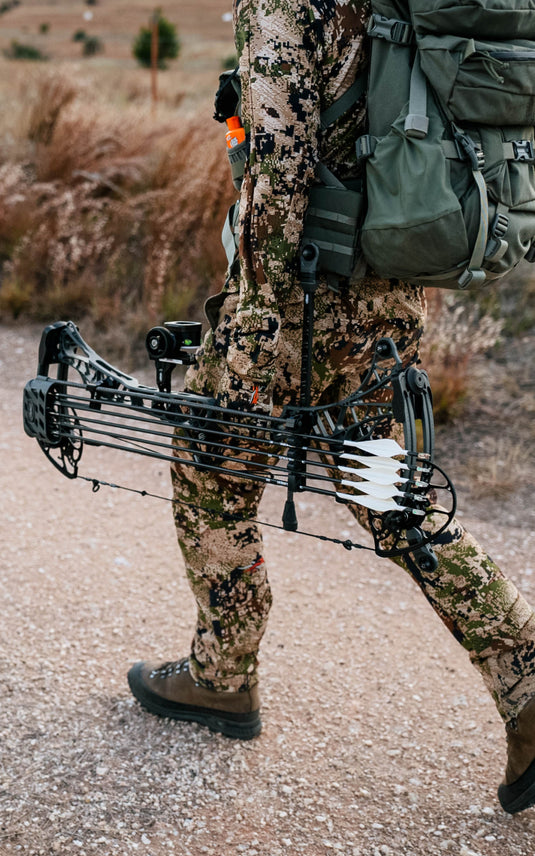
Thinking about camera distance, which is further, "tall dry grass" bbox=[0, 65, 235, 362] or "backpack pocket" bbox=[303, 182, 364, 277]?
"tall dry grass" bbox=[0, 65, 235, 362]

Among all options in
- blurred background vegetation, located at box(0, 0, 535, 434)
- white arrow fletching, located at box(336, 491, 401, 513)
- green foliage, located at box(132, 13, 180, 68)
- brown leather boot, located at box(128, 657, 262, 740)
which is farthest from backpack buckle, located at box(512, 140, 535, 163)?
green foliage, located at box(132, 13, 180, 68)

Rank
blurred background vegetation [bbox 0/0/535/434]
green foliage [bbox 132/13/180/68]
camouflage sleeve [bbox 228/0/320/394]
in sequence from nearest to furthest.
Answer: camouflage sleeve [bbox 228/0/320/394]
blurred background vegetation [bbox 0/0/535/434]
green foliage [bbox 132/13/180/68]

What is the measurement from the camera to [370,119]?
5.98 ft

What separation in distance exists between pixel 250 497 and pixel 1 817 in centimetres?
104

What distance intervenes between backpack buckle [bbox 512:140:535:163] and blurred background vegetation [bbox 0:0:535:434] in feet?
10.8

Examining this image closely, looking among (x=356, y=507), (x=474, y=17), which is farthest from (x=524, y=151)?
(x=356, y=507)

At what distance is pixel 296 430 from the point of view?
6.21ft

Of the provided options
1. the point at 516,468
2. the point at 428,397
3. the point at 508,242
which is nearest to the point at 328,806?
the point at 428,397

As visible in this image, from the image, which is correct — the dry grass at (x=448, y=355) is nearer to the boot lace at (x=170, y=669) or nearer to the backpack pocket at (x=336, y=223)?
the boot lace at (x=170, y=669)

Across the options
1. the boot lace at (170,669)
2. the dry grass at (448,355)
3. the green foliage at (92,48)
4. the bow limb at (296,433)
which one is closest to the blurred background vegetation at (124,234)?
the dry grass at (448,355)

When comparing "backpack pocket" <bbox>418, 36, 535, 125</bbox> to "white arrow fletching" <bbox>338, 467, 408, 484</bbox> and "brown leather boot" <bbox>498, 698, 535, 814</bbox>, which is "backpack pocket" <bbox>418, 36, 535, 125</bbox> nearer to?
"white arrow fletching" <bbox>338, 467, 408, 484</bbox>

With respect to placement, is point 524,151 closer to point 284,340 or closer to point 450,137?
point 450,137

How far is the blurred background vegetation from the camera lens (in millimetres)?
5934

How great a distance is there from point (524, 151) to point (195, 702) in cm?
182
